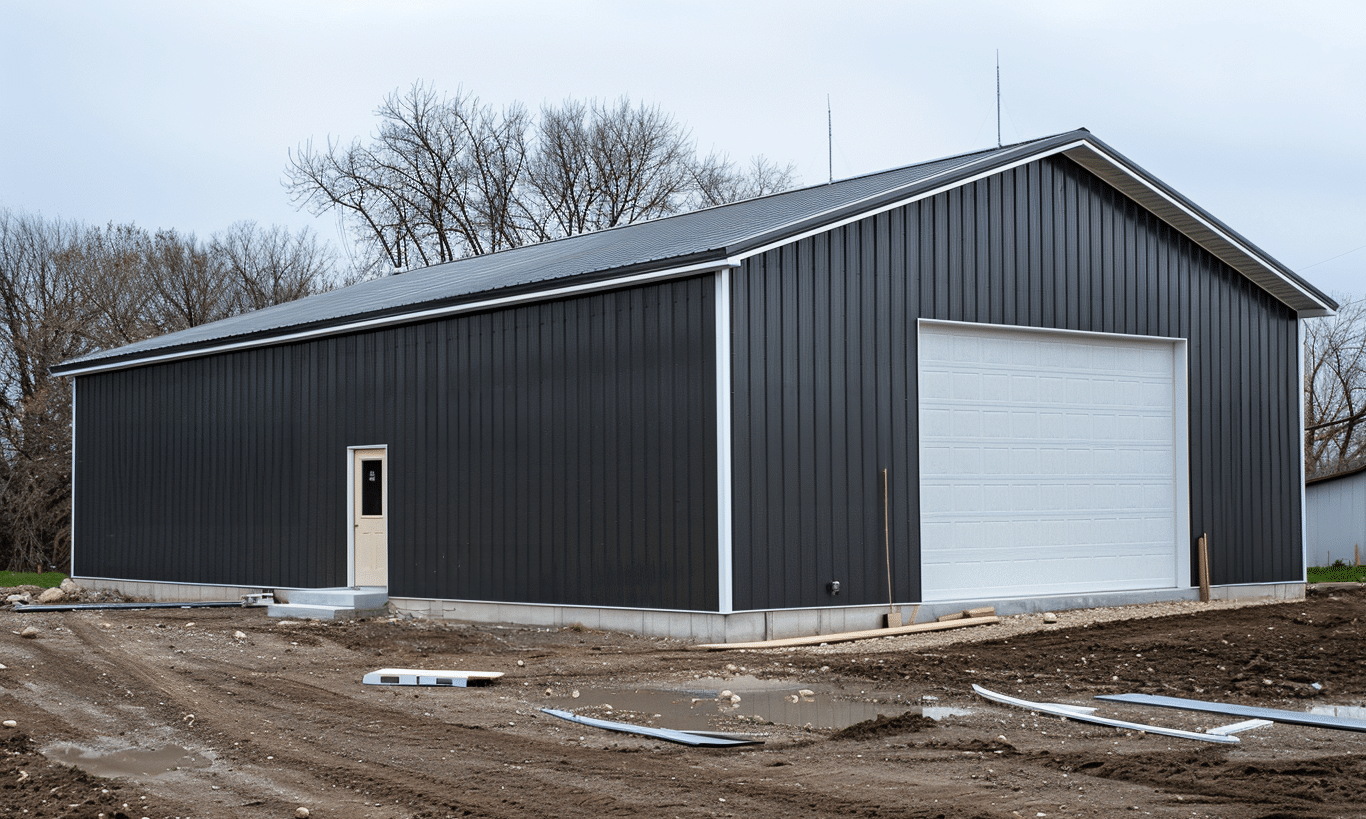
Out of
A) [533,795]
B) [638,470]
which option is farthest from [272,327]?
[533,795]

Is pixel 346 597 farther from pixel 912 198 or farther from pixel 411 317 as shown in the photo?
pixel 912 198

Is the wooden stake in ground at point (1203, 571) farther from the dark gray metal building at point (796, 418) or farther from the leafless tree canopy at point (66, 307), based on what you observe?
the leafless tree canopy at point (66, 307)

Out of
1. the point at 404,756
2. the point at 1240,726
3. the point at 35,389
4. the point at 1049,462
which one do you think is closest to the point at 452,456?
the point at 1049,462

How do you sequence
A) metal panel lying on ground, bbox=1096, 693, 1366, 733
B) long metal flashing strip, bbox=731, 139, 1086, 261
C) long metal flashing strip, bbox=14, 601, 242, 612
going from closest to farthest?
metal panel lying on ground, bbox=1096, 693, 1366, 733 → long metal flashing strip, bbox=731, 139, 1086, 261 → long metal flashing strip, bbox=14, 601, 242, 612

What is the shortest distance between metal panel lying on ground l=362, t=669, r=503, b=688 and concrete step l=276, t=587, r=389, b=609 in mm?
5874

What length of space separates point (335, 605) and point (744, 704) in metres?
8.46

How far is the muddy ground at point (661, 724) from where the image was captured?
621cm

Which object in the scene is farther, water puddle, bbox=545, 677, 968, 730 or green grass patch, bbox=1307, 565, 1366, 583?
green grass patch, bbox=1307, 565, 1366, 583

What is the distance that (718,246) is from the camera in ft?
43.0

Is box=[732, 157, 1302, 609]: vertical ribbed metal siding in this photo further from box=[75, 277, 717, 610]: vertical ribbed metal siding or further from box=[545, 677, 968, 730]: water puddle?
box=[545, 677, 968, 730]: water puddle

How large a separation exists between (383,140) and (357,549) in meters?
27.3

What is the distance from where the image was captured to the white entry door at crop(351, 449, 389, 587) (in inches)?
679

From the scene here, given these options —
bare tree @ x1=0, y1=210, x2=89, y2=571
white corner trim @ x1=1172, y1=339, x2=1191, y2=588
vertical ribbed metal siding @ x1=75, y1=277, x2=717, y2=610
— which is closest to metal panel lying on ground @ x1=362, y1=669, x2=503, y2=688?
vertical ribbed metal siding @ x1=75, y1=277, x2=717, y2=610

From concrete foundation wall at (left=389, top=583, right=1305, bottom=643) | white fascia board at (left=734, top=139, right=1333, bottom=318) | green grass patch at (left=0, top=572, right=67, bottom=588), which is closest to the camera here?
concrete foundation wall at (left=389, top=583, right=1305, bottom=643)
